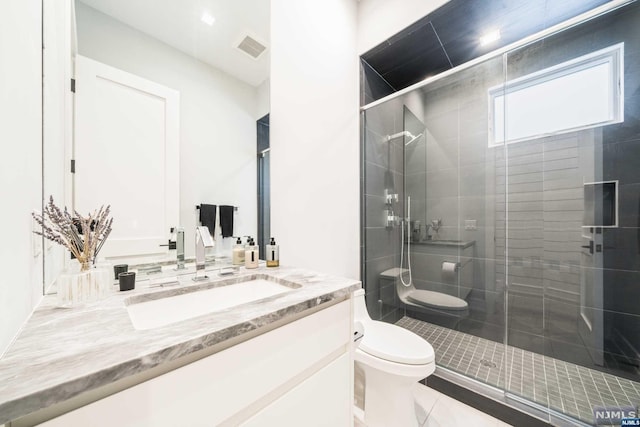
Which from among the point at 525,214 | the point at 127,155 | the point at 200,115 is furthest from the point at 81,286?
the point at 525,214

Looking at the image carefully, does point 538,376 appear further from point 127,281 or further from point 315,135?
point 127,281

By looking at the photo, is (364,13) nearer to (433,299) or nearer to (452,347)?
(433,299)

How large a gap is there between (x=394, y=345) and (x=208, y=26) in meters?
1.85

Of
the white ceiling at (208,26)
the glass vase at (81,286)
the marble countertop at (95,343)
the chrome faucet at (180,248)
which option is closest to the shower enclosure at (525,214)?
the white ceiling at (208,26)

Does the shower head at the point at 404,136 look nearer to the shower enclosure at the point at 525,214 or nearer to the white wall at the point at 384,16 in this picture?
the shower enclosure at the point at 525,214

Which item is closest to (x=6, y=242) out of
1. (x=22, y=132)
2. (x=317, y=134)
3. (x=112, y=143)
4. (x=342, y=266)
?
(x=22, y=132)

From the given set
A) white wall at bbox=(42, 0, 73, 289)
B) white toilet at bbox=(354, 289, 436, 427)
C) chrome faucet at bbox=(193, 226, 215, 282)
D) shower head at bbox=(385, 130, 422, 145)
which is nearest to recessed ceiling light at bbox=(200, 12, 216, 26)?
white wall at bbox=(42, 0, 73, 289)

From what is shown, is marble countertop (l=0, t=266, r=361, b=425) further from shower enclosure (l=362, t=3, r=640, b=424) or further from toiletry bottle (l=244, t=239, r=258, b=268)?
shower enclosure (l=362, t=3, r=640, b=424)

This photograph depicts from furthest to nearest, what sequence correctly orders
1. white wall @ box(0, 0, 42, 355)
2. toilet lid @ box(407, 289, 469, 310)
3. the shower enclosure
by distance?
toilet lid @ box(407, 289, 469, 310)
the shower enclosure
white wall @ box(0, 0, 42, 355)

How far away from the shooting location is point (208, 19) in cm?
112

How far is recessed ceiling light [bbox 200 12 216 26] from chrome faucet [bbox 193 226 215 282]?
98 cm

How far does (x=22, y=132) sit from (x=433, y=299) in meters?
2.56

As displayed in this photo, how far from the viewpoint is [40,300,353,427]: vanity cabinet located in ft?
1.33

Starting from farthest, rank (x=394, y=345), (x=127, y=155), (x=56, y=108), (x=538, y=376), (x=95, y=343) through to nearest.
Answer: (x=538, y=376) < (x=394, y=345) < (x=127, y=155) < (x=56, y=108) < (x=95, y=343)
